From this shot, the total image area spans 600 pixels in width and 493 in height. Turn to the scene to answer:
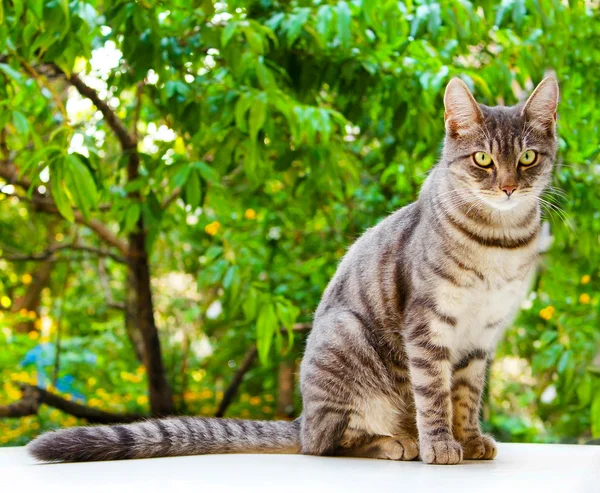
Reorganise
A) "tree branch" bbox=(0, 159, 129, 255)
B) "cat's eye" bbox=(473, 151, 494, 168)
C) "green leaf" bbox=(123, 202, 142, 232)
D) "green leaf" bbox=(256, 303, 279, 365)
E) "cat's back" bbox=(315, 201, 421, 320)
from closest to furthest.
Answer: "cat's eye" bbox=(473, 151, 494, 168) < "cat's back" bbox=(315, 201, 421, 320) < "green leaf" bbox=(256, 303, 279, 365) < "green leaf" bbox=(123, 202, 142, 232) < "tree branch" bbox=(0, 159, 129, 255)

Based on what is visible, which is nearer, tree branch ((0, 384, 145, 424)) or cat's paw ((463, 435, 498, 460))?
cat's paw ((463, 435, 498, 460))

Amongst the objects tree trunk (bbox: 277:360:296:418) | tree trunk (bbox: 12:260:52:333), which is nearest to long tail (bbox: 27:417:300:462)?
tree trunk (bbox: 277:360:296:418)

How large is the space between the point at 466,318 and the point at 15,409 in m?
2.07

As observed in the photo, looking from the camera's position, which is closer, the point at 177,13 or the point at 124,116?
the point at 177,13

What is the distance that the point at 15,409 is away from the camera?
2.99 metres

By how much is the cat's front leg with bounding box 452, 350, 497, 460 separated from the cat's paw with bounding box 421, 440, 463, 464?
7.4 inches

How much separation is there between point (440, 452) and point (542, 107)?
0.85 metres

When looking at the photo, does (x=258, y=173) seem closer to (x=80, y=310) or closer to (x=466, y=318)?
(x=466, y=318)

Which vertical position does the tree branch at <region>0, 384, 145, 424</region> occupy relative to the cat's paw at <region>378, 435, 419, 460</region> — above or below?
below

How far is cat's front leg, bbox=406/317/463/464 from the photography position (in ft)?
5.52

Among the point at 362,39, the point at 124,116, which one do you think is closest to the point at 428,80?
the point at 362,39

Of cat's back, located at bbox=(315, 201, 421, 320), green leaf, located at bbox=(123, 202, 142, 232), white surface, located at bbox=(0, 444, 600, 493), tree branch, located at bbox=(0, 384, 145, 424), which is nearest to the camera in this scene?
white surface, located at bbox=(0, 444, 600, 493)

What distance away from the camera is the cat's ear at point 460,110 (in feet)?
5.66

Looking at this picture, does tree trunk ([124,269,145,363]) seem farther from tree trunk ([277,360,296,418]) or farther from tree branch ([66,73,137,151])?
tree branch ([66,73,137,151])
